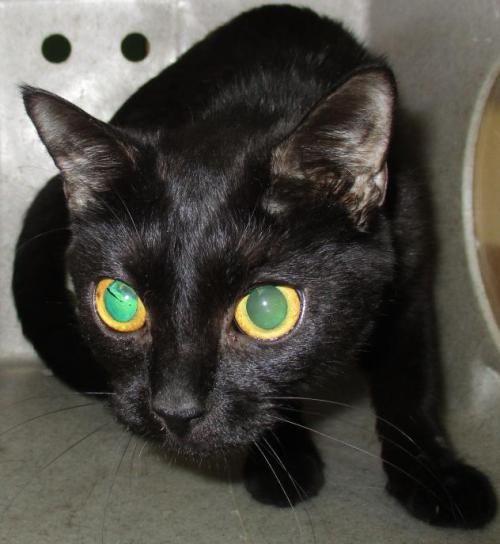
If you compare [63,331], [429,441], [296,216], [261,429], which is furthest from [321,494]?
[63,331]

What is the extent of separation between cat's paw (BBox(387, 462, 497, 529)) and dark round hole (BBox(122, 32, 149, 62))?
51.5 inches

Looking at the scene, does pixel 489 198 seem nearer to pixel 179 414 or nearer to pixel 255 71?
pixel 255 71

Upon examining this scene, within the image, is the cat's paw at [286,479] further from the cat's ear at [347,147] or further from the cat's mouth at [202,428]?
the cat's ear at [347,147]

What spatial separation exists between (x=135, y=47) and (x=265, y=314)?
1233mm

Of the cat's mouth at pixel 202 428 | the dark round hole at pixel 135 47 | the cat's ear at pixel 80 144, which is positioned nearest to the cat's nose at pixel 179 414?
the cat's mouth at pixel 202 428

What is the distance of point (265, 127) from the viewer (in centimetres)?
131

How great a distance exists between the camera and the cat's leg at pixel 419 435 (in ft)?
4.18

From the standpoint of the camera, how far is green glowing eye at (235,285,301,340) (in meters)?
1.06

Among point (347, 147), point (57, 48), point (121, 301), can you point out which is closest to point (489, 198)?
point (347, 147)

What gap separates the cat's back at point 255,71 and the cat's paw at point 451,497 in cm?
70

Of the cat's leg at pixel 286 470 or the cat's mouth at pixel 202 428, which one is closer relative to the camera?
the cat's mouth at pixel 202 428

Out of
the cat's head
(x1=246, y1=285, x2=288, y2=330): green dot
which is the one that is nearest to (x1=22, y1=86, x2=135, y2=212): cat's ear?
the cat's head

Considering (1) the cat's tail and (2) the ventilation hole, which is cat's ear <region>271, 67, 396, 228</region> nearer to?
(2) the ventilation hole

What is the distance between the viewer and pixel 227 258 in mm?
1054
